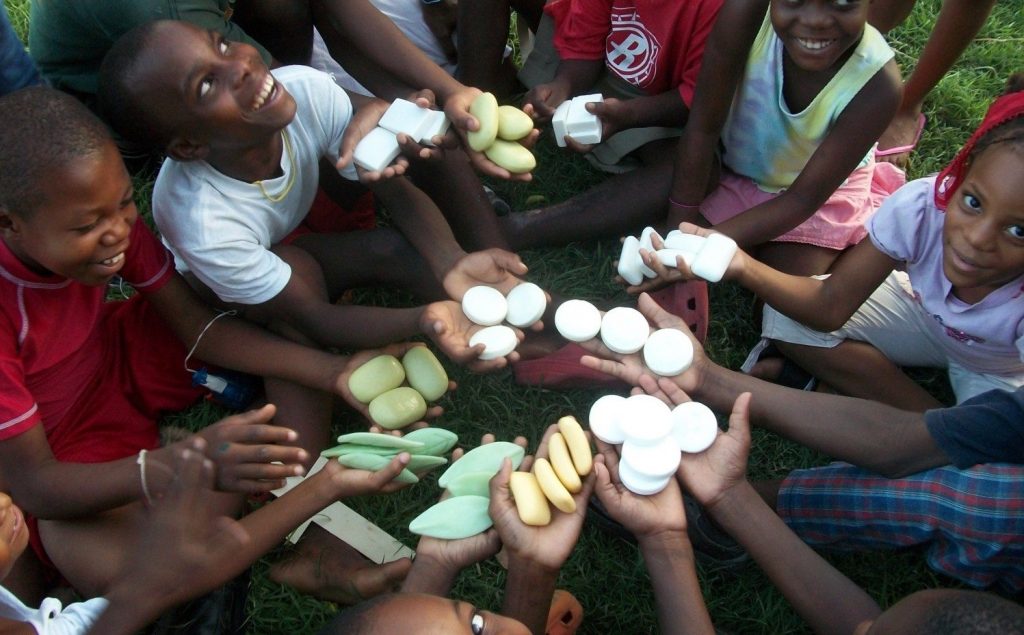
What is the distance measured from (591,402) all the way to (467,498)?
627 millimetres

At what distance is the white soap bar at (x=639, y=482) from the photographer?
159 centimetres

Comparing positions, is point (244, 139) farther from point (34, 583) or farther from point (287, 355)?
point (34, 583)

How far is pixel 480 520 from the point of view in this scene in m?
1.56

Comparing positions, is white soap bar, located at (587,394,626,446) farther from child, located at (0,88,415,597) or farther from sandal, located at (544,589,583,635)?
child, located at (0,88,415,597)

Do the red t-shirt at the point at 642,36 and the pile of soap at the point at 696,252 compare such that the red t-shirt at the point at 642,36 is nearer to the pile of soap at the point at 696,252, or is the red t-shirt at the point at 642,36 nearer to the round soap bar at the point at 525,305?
the pile of soap at the point at 696,252

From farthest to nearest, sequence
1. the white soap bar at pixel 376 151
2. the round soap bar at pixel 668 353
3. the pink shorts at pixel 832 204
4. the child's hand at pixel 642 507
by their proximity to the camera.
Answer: the pink shorts at pixel 832 204 → the white soap bar at pixel 376 151 → the round soap bar at pixel 668 353 → the child's hand at pixel 642 507

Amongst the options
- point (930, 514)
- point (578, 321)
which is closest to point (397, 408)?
point (578, 321)

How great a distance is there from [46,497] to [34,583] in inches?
9.7

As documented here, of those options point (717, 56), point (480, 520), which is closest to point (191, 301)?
point (480, 520)

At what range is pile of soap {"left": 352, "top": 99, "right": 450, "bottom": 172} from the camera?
1904 mm

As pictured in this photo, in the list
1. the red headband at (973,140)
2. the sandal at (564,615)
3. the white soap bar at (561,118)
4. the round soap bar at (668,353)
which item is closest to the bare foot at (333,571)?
the sandal at (564,615)

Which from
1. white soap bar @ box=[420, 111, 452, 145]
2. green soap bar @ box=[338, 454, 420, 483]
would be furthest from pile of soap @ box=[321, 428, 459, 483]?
white soap bar @ box=[420, 111, 452, 145]

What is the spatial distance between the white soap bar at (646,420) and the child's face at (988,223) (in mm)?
633

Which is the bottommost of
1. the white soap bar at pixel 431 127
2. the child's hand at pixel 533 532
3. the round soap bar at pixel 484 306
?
the child's hand at pixel 533 532
